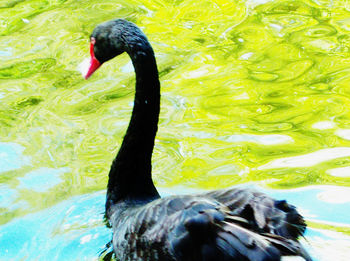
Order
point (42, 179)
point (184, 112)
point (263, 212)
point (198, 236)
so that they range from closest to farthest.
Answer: point (198, 236)
point (263, 212)
point (42, 179)
point (184, 112)

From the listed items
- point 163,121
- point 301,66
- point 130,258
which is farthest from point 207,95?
point 130,258

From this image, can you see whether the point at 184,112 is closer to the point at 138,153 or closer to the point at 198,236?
the point at 138,153

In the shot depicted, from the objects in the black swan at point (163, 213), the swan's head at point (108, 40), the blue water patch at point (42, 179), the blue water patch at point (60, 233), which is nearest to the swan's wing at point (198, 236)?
the black swan at point (163, 213)

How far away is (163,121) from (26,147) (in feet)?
3.11

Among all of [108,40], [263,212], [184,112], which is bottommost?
[184,112]

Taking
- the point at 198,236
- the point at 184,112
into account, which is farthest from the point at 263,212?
the point at 184,112

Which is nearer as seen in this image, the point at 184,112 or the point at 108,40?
the point at 108,40

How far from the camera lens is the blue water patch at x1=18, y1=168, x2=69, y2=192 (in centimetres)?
402

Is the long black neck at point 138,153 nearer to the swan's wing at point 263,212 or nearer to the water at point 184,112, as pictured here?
the water at point 184,112

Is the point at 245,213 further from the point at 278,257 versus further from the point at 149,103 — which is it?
the point at 149,103

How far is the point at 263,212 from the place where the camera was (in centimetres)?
284

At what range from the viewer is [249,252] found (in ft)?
8.37

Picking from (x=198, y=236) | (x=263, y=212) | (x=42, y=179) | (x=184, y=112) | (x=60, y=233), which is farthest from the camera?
(x=184, y=112)

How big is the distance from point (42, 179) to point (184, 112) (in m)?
1.18
